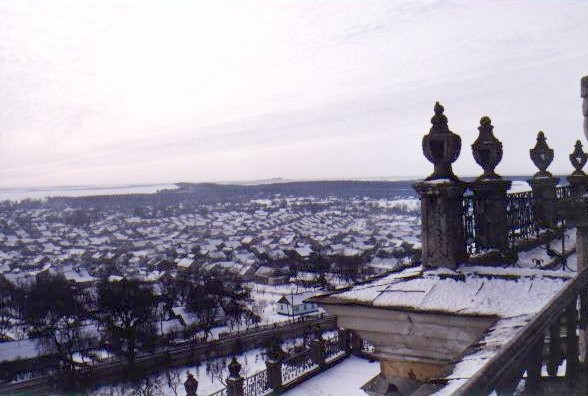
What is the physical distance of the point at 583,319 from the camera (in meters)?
3.42

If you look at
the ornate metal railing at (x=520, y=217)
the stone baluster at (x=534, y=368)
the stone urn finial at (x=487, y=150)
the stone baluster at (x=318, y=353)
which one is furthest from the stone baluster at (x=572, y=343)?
the stone baluster at (x=318, y=353)

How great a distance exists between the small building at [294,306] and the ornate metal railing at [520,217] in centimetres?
3616

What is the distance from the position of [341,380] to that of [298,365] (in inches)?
71.1

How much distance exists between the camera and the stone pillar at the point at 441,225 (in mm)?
5480

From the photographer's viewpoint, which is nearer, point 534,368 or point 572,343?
point 534,368

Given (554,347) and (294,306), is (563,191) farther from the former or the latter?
(294,306)

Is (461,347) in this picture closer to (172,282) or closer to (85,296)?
(85,296)

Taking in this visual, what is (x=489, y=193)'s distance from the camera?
6.53 metres

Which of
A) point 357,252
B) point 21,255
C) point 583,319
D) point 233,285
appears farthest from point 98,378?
A: point 21,255

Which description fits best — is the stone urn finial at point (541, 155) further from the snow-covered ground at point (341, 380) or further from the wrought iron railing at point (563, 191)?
the snow-covered ground at point (341, 380)

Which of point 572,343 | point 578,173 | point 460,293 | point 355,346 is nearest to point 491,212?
point 460,293

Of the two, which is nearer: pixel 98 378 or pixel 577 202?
pixel 577 202

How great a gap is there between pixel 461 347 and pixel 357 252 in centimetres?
7026

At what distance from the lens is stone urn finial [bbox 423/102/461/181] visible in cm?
562
